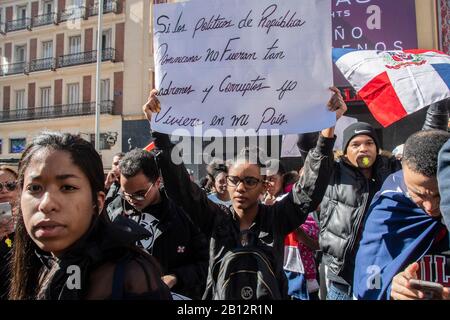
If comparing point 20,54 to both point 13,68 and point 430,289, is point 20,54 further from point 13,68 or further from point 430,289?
point 430,289

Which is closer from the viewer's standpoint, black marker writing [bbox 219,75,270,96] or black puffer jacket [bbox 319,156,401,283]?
black marker writing [bbox 219,75,270,96]

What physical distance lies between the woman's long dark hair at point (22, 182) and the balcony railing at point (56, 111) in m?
22.3

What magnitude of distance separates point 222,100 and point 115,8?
23.0 meters

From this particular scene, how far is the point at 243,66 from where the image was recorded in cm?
291

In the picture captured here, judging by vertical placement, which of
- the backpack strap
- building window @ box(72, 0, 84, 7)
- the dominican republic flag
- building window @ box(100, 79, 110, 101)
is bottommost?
the backpack strap

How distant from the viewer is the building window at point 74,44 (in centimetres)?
2580

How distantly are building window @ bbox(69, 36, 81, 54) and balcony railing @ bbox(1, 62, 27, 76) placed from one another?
11.1 ft

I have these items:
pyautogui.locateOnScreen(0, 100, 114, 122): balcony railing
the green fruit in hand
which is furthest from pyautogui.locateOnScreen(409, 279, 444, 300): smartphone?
pyautogui.locateOnScreen(0, 100, 114, 122): balcony railing

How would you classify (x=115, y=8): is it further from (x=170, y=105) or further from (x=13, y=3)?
(x=170, y=105)

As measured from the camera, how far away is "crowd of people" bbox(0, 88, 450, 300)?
150 cm

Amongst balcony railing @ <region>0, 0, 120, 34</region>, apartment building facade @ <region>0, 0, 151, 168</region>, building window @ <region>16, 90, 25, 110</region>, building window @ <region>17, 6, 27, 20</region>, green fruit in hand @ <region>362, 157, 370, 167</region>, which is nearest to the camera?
green fruit in hand @ <region>362, 157, 370, 167</region>

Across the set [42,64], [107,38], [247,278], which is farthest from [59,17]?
[247,278]

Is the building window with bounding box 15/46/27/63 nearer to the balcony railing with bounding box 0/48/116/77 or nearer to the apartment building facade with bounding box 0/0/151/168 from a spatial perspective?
the apartment building facade with bounding box 0/0/151/168

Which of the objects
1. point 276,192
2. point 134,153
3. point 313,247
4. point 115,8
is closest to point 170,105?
point 134,153
